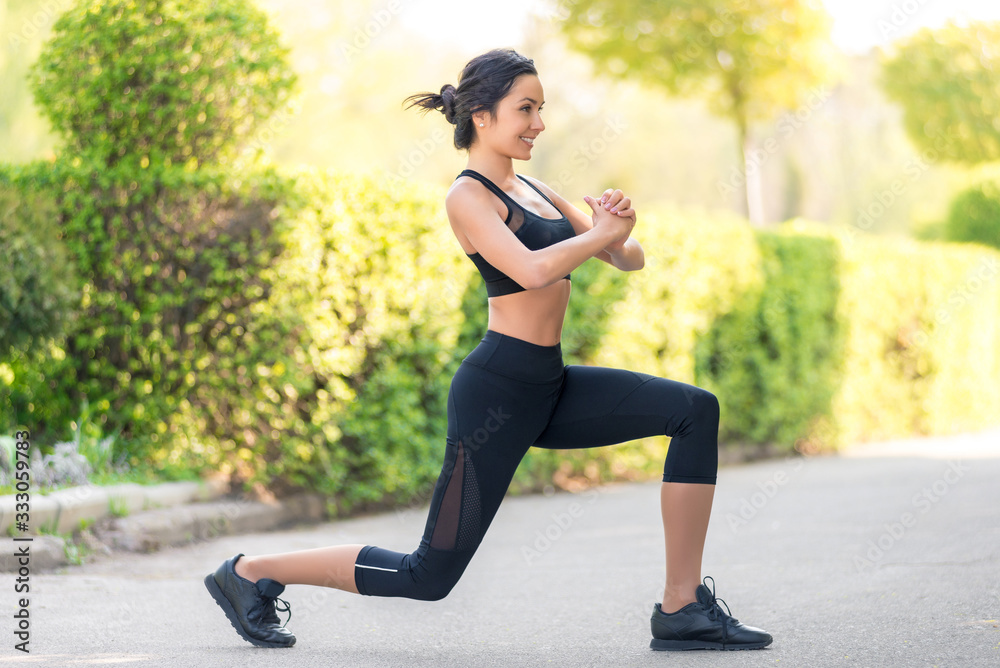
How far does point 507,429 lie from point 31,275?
11.8ft

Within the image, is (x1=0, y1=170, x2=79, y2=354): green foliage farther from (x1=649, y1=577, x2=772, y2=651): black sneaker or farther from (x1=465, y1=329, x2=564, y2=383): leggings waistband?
(x1=649, y1=577, x2=772, y2=651): black sneaker

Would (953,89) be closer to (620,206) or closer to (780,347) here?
(780,347)

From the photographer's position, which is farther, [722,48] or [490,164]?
[722,48]

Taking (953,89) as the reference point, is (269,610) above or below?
below

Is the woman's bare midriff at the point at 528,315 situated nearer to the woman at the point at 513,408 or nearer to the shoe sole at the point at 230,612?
the woman at the point at 513,408

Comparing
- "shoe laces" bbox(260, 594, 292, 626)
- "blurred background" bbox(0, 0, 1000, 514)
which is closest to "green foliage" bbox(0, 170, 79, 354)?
"blurred background" bbox(0, 0, 1000, 514)

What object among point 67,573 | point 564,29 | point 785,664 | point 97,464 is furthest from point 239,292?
point 564,29

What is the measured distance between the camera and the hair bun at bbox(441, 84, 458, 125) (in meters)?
3.32

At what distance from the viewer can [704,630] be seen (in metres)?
3.28

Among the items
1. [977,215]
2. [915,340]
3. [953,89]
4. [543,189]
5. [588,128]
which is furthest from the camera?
[588,128]

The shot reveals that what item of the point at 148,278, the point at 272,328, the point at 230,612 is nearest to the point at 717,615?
the point at 230,612

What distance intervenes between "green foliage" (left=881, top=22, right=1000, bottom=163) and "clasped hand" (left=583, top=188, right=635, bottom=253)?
19.3 metres

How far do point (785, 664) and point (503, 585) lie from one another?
1869mm

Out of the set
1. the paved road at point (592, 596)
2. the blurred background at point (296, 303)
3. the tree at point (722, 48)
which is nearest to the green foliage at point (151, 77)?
the blurred background at point (296, 303)
